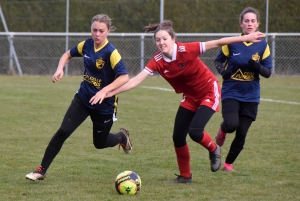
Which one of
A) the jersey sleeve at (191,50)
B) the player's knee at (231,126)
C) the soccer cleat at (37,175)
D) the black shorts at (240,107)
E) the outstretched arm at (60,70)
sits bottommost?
the soccer cleat at (37,175)

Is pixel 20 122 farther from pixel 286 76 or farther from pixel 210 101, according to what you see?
pixel 286 76

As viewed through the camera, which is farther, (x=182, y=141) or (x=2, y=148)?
(x=2, y=148)

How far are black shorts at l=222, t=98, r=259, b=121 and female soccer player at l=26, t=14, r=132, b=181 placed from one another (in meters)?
1.17

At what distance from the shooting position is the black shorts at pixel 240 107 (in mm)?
6504

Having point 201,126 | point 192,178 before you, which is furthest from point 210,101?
point 192,178

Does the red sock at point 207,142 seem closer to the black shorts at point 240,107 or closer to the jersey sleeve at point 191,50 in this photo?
the black shorts at point 240,107

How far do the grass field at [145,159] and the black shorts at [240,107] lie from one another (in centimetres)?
65

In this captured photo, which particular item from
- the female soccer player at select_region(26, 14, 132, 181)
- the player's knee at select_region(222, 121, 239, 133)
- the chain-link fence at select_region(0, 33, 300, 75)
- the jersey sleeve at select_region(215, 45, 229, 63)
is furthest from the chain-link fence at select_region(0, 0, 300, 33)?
the female soccer player at select_region(26, 14, 132, 181)

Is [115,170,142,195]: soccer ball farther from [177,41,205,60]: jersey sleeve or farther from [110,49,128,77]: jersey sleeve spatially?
[177,41,205,60]: jersey sleeve

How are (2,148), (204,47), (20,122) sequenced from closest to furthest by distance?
1. (204,47)
2. (2,148)
3. (20,122)

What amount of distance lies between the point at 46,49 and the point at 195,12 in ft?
17.8

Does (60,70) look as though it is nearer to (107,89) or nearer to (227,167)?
(107,89)

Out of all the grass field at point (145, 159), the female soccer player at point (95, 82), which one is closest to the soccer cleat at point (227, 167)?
the grass field at point (145, 159)

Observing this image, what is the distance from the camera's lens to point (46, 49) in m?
22.3
